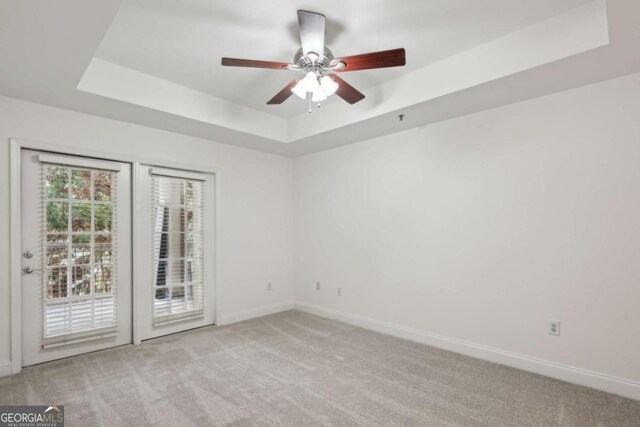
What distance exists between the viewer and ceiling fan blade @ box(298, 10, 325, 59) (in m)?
1.92

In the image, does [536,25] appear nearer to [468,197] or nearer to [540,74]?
[540,74]

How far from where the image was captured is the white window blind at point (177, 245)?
373 centimetres

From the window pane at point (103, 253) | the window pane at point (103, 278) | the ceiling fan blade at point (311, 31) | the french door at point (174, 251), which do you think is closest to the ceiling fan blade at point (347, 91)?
the ceiling fan blade at point (311, 31)

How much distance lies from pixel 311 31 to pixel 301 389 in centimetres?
257

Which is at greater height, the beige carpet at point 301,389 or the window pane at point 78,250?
the window pane at point 78,250

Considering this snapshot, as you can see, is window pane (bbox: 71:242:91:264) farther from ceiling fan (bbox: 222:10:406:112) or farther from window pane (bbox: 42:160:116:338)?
ceiling fan (bbox: 222:10:406:112)

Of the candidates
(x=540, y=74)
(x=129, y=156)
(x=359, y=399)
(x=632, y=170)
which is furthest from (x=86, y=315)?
(x=632, y=170)

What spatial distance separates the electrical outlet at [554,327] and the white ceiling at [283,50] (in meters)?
1.94

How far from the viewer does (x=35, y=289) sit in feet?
9.71

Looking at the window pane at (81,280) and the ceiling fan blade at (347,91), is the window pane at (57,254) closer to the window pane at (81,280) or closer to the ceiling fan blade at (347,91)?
the window pane at (81,280)

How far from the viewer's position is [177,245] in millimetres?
3902

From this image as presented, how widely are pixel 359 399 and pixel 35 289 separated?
9.86 ft

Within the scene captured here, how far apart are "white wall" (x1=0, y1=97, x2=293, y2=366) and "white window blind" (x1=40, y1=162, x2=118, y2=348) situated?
27 centimetres

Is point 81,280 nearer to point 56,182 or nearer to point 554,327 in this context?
point 56,182
